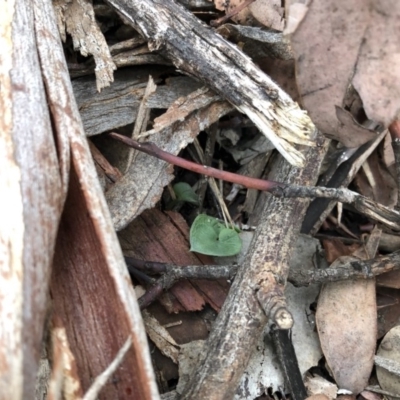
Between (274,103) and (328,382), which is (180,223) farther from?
(328,382)

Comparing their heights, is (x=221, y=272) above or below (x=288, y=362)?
above

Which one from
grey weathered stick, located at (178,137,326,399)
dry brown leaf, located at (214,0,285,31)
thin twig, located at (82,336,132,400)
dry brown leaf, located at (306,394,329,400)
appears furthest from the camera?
dry brown leaf, located at (214,0,285,31)

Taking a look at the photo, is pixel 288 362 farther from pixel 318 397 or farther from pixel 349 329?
pixel 349 329

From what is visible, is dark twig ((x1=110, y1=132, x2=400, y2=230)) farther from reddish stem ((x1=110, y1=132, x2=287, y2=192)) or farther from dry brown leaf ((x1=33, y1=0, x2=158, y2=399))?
dry brown leaf ((x1=33, y1=0, x2=158, y2=399))

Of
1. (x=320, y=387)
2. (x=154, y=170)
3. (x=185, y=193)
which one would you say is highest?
(x=154, y=170)

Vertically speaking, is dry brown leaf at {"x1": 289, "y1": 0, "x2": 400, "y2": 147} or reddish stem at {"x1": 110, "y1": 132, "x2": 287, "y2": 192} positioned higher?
dry brown leaf at {"x1": 289, "y1": 0, "x2": 400, "y2": 147}

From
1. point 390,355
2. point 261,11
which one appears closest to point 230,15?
point 261,11

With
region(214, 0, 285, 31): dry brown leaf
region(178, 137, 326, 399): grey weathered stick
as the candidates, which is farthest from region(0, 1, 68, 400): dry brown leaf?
region(214, 0, 285, 31): dry brown leaf
